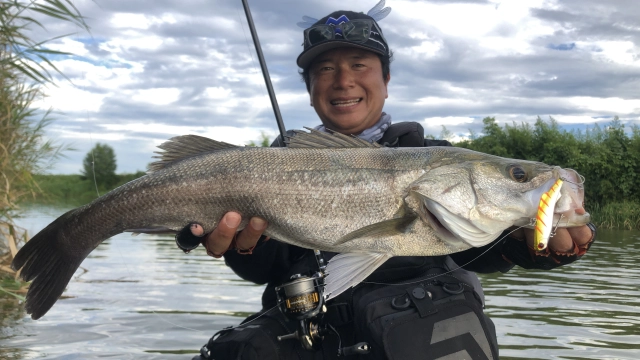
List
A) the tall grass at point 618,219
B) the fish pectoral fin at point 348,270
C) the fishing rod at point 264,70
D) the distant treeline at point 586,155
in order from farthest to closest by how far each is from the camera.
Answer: the distant treeline at point 586,155 < the tall grass at point 618,219 < the fishing rod at point 264,70 < the fish pectoral fin at point 348,270

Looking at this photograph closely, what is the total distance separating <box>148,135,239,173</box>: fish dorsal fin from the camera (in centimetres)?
343

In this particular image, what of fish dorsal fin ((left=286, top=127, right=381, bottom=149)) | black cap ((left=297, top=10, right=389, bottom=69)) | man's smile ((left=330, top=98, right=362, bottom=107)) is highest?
black cap ((left=297, top=10, right=389, bottom=69))

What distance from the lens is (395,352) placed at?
3090 mm

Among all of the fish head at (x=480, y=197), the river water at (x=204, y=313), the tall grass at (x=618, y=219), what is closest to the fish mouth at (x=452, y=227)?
the fish head at (x=480, y=197)

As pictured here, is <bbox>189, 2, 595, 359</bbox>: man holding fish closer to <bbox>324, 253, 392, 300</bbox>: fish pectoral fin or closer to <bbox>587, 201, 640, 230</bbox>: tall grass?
<bbox>324, 253, 392, 300</bbox>: fish pectoral fin

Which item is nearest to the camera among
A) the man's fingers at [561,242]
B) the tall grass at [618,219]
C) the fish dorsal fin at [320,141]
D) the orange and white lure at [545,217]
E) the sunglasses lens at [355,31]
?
the orange and white lure at [545,217]

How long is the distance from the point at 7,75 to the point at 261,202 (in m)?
4.82

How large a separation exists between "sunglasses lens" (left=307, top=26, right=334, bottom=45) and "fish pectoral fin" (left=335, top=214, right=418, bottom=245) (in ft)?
6.60

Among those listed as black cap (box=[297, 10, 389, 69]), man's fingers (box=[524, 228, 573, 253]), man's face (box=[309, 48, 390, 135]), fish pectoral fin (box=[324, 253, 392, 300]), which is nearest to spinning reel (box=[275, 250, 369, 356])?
fish pectoral fin (box=[324, 253, 392, 300])

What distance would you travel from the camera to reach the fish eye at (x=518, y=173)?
3.21 metres

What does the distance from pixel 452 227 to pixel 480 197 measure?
24 cm

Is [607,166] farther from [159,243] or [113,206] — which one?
[113,206]

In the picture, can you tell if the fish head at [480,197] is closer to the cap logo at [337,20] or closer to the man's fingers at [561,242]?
the man's fingers at [561,242]

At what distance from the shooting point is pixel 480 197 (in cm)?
322
